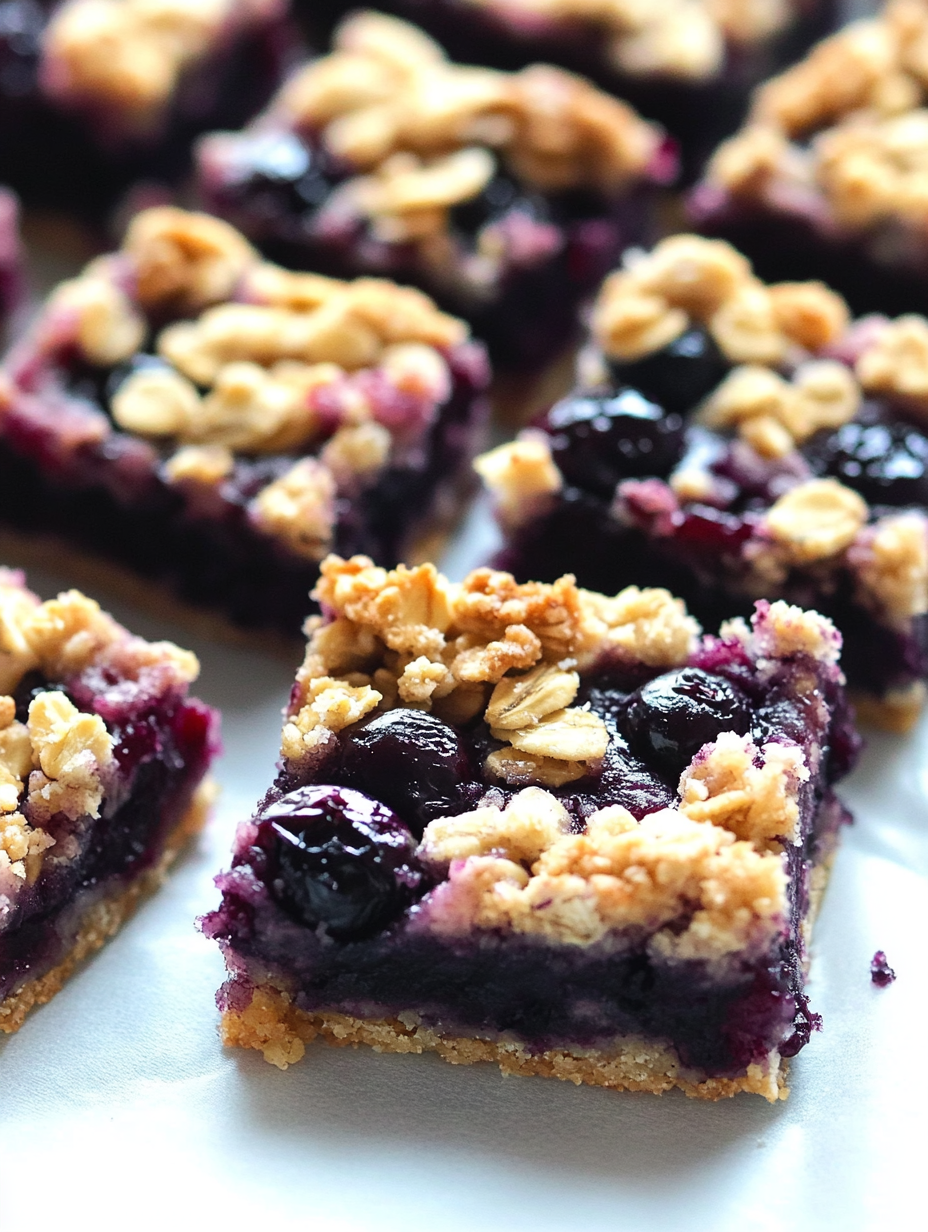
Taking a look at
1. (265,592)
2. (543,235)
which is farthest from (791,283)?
(265,592)

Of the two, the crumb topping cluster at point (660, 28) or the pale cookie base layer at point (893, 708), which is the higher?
the crumb topping cluster at point (660, 28)

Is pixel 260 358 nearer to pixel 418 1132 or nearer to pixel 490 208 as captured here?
pixel 490 208

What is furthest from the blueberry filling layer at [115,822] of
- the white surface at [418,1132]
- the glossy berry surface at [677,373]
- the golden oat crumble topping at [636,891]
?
the glossy berry surface at [677,373]

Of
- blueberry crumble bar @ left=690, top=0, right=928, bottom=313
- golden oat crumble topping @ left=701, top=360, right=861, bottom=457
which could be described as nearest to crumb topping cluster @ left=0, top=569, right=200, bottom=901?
golden oat crumble topping @ left=701, top=360, right=861, bottom=457

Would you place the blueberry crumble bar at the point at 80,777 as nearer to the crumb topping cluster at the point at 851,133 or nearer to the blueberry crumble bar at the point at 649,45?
the crumb topping cluster at the point at 851,133

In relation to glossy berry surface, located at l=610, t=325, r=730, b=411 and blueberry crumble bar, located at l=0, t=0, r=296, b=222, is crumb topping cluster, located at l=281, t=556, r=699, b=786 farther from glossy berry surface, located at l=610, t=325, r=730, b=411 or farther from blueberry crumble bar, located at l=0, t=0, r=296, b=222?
blueberry crumble bar, located at l=0, t=0, r=296, b=222

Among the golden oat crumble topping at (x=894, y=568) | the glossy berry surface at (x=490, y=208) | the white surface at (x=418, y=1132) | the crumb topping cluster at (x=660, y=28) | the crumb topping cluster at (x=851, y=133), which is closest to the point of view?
the white surface at (x=418, y=1132)

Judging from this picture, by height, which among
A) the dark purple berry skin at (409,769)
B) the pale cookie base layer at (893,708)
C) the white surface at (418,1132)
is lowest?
the white surface at (418,1132)

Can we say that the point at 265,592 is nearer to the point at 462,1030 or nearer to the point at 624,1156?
the point at 462,1030
